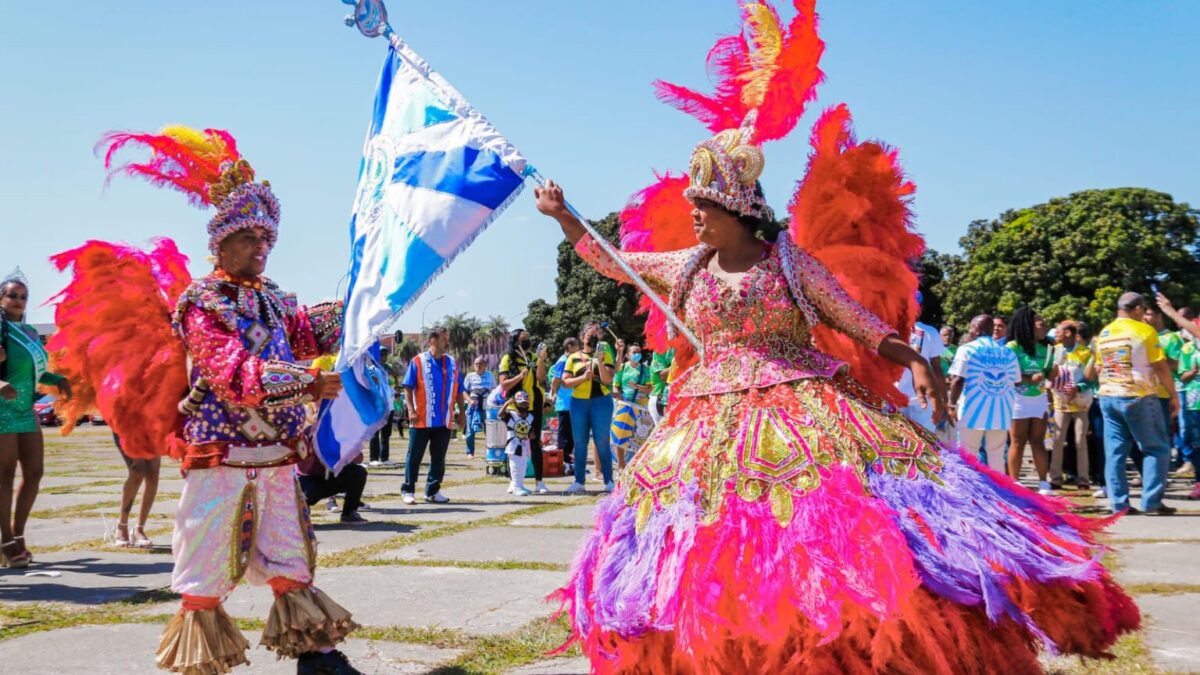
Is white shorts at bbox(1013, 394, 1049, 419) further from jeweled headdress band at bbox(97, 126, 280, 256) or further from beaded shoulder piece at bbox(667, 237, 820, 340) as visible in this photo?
jeweled headdress band at bbox(97, 126, 280, 256)

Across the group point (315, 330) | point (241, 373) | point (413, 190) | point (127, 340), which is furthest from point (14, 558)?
point (413, 190)

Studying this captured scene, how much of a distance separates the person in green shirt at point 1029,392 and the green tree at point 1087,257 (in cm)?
3747

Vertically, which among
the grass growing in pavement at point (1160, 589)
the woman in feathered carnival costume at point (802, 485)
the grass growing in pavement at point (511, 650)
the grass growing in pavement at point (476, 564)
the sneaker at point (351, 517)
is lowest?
the grass growing in pavement at point (511, 650)

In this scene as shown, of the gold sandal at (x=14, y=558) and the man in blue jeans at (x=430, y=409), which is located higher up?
the man in blue jeans at (x=430, y=409)

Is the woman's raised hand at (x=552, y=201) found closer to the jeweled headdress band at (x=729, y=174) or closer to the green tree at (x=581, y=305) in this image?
the jeweled headdress band at (x=729, y=174)

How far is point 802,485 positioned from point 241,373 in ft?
6.60

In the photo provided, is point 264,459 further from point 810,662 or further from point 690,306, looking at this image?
point 810,662

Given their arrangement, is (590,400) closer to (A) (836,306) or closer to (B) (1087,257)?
(A) (836,306)

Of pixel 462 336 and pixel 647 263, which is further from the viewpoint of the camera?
pixel 462 336

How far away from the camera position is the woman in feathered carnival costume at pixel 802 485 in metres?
2.82

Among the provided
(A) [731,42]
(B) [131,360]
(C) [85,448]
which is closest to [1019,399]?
(A) [731,42]

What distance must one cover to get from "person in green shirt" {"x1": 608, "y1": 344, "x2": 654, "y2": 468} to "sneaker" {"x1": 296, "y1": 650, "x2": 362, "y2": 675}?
8470mm

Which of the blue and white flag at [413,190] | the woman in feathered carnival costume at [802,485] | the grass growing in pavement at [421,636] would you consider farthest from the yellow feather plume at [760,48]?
the grass growing in pavement at [421,636]

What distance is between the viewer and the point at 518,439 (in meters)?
11.4
